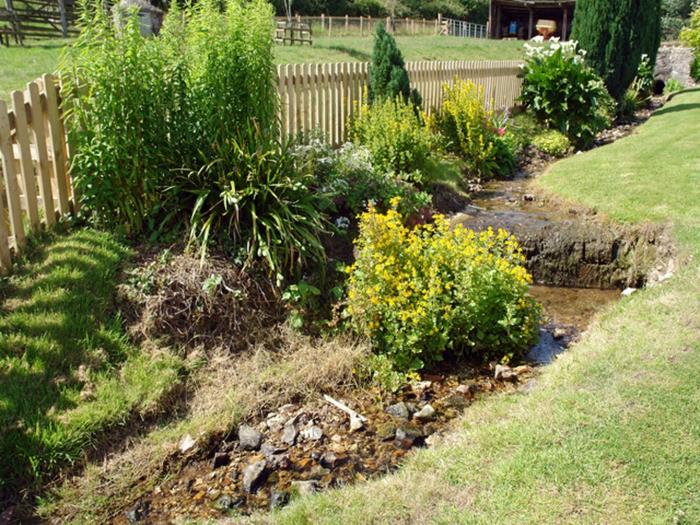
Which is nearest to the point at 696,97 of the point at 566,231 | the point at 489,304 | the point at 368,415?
the point at 566,231

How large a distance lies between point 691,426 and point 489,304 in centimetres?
191

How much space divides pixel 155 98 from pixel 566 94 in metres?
10.3

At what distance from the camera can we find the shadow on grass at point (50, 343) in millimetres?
3783

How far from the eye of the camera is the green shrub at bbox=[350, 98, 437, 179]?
806 cm

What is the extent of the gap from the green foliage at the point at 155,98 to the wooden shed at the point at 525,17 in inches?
1740

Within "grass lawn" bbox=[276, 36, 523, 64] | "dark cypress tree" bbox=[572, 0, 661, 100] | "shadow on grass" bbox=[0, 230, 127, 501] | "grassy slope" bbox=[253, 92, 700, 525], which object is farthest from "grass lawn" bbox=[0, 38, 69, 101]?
"dark cypress tree" bbox=[572, 0, 661, 100]

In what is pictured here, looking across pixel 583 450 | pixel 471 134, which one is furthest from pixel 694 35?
pixel 583 450

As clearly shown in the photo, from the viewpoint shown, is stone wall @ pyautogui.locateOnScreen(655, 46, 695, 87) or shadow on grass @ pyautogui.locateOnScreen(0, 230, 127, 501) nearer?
shadow on grass @ pyautogui.locateOnScreen(0, 230, 127, 501)

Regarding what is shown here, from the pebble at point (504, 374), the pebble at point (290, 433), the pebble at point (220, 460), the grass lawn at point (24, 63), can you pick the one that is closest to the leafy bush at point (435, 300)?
the pebble at point (504, 374)

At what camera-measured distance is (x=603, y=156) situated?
11.1 metres

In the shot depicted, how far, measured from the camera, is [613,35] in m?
15.9

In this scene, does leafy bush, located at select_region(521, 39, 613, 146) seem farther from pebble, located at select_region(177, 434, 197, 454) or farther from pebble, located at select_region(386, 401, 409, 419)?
Answer: pebble, located at select_region(177, 434, 197, 454)

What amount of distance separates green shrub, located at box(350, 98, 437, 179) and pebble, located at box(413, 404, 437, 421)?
3.97 meters

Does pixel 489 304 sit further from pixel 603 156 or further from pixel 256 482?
pixel 603 156
